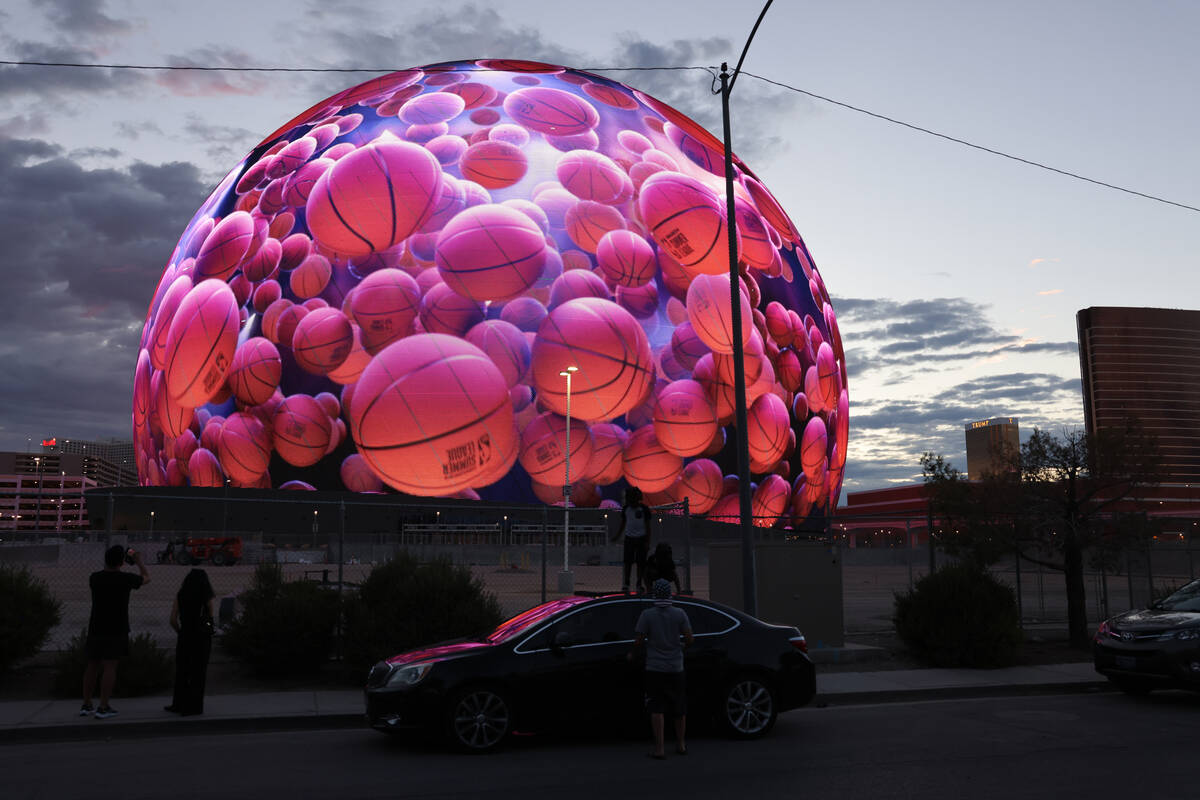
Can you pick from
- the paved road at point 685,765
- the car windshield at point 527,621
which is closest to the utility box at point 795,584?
the paved road at point 685,765

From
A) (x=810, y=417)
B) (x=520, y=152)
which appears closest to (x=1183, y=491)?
(x=810, y=417)

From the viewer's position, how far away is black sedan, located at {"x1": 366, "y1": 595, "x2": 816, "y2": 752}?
944 centimetres

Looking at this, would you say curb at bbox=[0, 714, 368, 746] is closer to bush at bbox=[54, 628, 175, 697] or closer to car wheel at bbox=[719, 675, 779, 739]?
bush at bbox=[54, 628, 175, 697]

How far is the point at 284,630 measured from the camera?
13.3 m

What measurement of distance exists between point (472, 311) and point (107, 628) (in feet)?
71.0

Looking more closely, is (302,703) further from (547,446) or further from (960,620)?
(547,446)

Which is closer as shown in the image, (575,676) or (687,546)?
(575,676)

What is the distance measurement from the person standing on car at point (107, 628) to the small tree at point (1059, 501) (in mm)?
13973

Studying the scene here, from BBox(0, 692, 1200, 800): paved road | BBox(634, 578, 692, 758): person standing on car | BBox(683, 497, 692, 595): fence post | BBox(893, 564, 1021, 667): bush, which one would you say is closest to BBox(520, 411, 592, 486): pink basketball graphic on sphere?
BBox(683, 497, 692, 595): fence post

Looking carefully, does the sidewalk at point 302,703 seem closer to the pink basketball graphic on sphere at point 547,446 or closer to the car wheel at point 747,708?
the car wheel at point 747,708

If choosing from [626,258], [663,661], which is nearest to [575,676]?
[663,661]

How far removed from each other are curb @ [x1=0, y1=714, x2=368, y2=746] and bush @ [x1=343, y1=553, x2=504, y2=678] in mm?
1986

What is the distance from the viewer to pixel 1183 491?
560 ft

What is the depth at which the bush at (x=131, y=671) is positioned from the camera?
1195 cm
